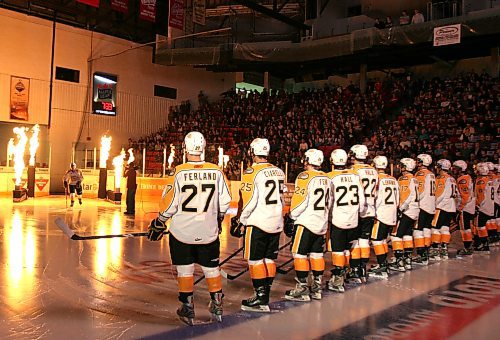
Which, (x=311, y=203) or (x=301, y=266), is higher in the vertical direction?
(x=311, y=203)

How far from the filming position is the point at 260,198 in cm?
644

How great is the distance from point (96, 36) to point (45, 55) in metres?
3.29

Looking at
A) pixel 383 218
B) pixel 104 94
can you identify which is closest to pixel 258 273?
pixel 383 218

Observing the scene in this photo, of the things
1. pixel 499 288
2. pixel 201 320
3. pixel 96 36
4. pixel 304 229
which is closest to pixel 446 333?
pixel 304 229

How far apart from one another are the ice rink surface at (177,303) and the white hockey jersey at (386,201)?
0.98 m

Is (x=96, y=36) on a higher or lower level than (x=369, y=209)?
higher

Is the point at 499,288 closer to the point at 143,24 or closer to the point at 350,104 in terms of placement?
the point at 350,104

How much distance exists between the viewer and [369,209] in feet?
28.0

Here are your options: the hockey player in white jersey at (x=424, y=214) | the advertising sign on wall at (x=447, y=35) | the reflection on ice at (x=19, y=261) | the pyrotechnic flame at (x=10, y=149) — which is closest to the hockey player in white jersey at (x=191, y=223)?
the reflection on ice at (x=19, y=261)

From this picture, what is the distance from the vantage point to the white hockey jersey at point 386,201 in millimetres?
9008

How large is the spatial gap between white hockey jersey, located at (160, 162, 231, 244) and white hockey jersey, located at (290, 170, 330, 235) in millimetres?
1602

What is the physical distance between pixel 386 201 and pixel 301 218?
8.54ft

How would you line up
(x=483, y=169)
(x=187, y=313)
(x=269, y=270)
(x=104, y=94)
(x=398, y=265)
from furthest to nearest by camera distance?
1. (x=104, y=94)
2. (x=483, y=169)
3. (x=398, y=265)
4. (x=269, y=270)
5. (x=187, y=313)

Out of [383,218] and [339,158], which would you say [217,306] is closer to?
[339,158]
